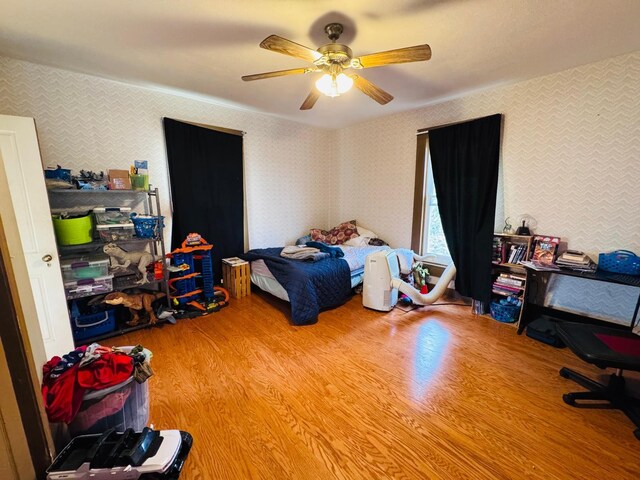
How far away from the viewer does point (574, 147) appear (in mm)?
2559

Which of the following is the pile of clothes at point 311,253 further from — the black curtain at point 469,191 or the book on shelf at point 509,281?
the book on shelf at point 509,281

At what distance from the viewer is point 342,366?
7.06 ft

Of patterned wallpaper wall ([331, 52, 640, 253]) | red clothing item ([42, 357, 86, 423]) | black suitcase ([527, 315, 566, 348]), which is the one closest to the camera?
red clothing item ([42, 357, 86, 423])

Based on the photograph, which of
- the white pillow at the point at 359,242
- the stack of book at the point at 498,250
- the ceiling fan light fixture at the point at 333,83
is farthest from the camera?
the white pillow at the point at 359,242

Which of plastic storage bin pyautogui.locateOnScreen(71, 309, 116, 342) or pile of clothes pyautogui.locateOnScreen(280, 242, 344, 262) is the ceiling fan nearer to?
pile of clothes pyautogui.locateOnScreen(280, 242, 344, 262)

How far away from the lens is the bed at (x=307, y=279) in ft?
9.24

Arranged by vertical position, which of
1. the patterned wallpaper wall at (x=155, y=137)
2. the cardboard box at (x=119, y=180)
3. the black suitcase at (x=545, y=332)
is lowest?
the black suitcase at (x=545, y=332)

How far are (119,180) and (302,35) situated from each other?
2.10 metres

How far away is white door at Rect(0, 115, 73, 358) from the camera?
1942 mm

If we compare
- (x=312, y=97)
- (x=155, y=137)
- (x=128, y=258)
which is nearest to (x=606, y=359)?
(x=312, y=97)

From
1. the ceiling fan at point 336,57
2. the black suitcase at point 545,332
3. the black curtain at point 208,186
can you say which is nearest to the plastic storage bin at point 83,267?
the black curtain at point 208,186

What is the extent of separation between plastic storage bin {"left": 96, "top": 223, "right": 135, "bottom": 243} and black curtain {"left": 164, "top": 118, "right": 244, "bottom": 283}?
63 centimetres

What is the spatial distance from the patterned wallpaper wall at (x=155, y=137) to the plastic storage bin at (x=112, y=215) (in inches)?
20.9

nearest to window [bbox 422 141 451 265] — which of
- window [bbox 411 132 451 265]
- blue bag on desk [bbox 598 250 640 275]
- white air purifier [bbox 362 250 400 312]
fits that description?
window [bbox 411 132 451 265]
